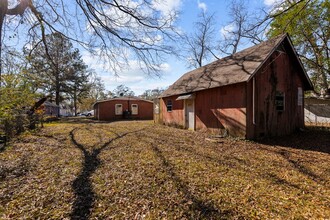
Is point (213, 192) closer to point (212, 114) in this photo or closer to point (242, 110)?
point (242, 110)

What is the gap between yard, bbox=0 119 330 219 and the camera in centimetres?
284

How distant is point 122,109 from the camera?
24.2 m

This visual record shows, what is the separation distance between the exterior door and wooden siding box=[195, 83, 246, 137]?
1.44 feet

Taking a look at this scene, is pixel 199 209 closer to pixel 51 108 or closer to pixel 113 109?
pixel 113 109

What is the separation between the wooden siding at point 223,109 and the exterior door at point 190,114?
0.44 meters

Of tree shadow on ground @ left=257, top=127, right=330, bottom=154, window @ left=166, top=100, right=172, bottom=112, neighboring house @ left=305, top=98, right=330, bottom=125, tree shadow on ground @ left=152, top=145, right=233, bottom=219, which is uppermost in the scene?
window @ left=166, top=100, right=172, bottom=112

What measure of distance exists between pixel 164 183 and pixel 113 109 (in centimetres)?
2111

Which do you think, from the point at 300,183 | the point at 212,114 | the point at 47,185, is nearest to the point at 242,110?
the point at 212,114

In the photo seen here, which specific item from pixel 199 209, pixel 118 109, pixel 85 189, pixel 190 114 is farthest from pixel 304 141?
pixel 118 109

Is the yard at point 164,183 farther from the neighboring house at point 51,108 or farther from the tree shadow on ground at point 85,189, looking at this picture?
the neighboring house at point 51,108

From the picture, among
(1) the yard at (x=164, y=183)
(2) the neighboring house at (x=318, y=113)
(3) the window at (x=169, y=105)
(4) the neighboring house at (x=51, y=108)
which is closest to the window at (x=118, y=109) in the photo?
(4) the neighboring house at (x=51, y=108)

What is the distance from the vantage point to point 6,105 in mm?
4125

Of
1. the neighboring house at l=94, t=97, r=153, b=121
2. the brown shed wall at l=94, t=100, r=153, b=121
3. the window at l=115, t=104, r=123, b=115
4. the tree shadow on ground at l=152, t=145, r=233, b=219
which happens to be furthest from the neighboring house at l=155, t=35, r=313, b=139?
the window at l=115, t=104, r=123, b=115

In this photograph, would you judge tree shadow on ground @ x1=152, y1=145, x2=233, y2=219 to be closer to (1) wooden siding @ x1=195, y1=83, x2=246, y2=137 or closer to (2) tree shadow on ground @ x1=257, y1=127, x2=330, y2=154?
(1) wooden siding @ x1=195, y1=83, x2=246, y2=137
